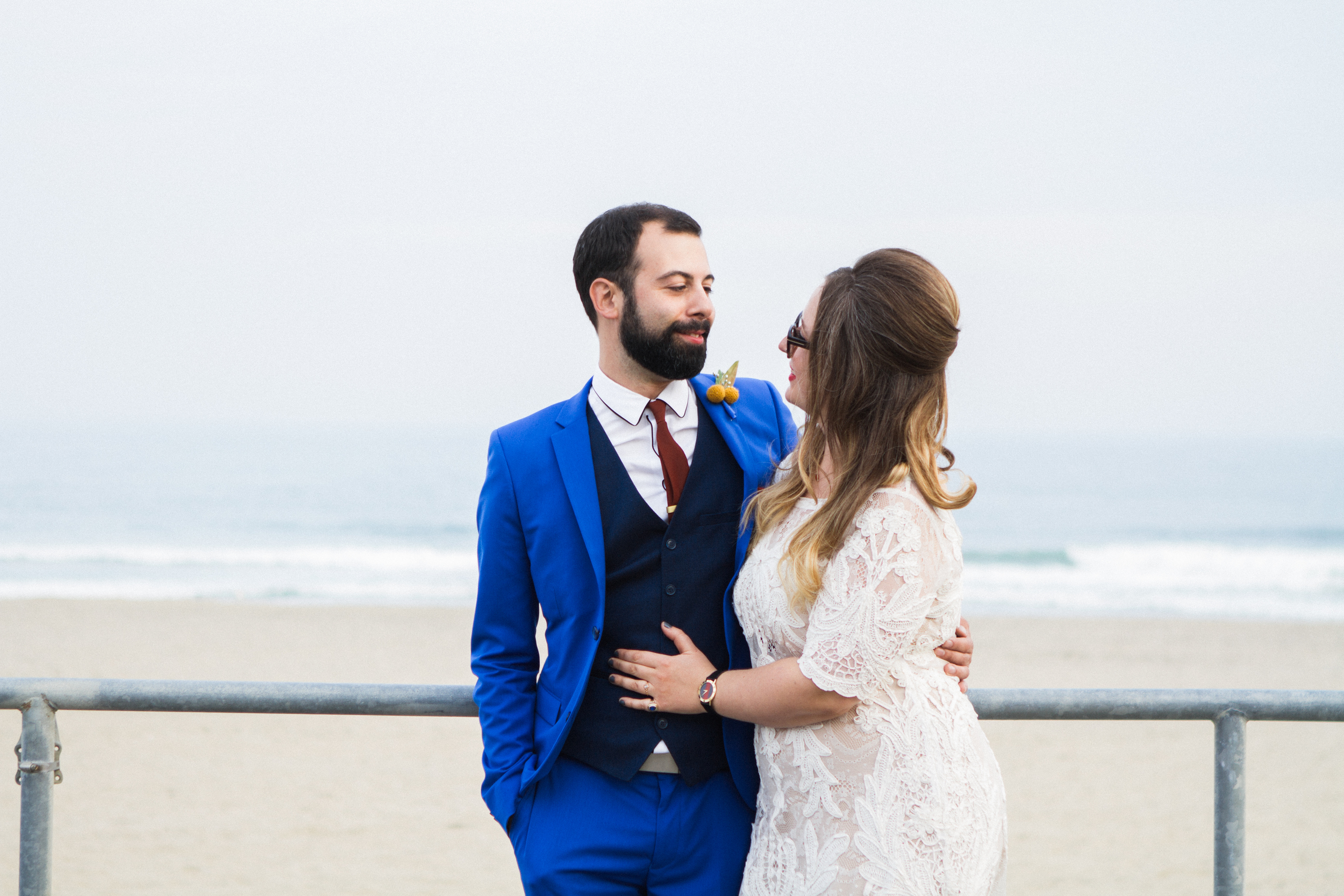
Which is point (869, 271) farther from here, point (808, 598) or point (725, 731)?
point (725, 731)

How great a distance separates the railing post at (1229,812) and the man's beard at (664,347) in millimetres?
1392

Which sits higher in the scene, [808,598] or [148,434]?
[148,434]

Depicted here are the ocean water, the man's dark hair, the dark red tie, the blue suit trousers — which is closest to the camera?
the blue suit trousers

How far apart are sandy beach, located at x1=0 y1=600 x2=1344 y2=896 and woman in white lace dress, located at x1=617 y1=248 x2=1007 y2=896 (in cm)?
492

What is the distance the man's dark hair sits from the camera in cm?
258

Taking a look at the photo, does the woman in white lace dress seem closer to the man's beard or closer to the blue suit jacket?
the blue suit jacket

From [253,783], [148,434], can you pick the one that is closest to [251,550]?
[253,783]

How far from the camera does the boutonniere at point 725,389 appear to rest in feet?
8.50

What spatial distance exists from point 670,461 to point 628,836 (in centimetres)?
83

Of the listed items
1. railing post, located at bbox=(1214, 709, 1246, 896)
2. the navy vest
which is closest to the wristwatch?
the navy vest

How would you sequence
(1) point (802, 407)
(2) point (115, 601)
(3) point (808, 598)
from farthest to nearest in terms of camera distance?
(2) point (115, 601), (1) point (802, 407), (3) point (808, 598)

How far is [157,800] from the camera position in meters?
7.96

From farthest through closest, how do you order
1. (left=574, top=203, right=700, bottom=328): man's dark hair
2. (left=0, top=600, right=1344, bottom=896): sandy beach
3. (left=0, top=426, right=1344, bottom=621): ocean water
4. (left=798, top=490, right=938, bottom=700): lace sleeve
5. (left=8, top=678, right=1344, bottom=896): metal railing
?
(left=0, top=426, right=1344, bottom=621): ocean water < (left=0, top=600, right=1344, bottom=896): sandy beach < (left=574, top=203, right=700, bottom=328): man's dark hair < (left=8, top=678, right=1344, bottom=896): metal railing < (left=798, top=490, right=938, bottom=700): lace sleeve

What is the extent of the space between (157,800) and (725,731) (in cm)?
711
